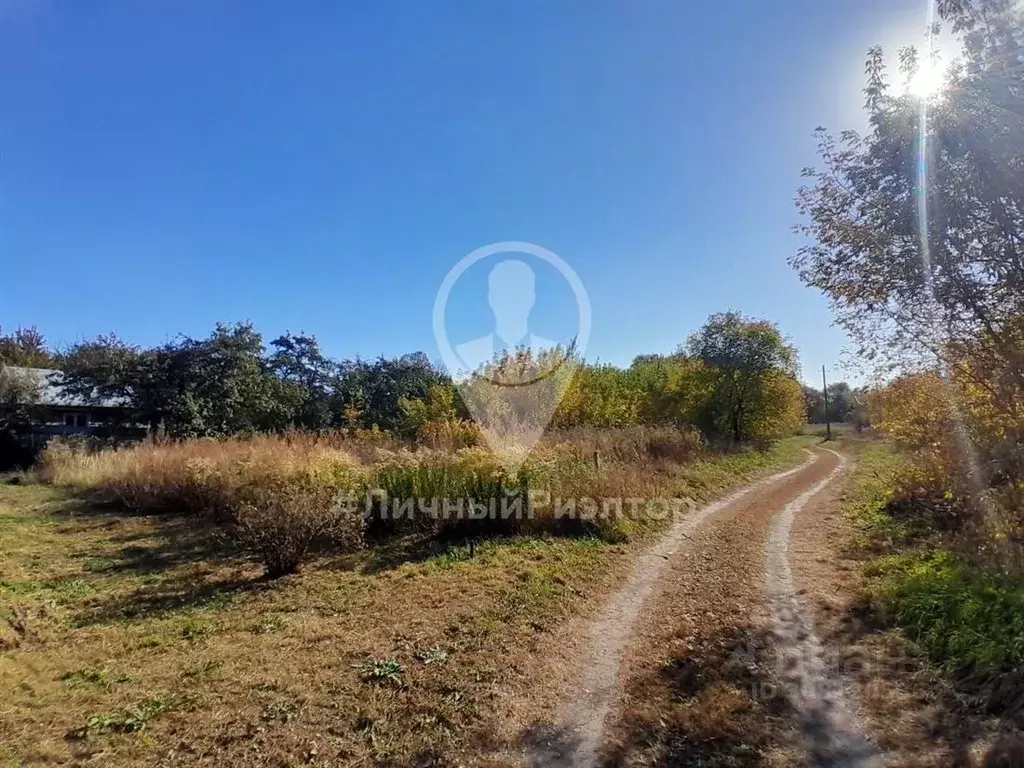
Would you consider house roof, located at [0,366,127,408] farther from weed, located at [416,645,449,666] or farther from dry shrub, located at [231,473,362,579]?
weed, located at [416,645,449,666]

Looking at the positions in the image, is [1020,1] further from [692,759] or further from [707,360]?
[707,360]

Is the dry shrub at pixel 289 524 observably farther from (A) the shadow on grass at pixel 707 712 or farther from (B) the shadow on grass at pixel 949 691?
(B) the shadow on grass at pixel 949 691

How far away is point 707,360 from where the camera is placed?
27906 mm

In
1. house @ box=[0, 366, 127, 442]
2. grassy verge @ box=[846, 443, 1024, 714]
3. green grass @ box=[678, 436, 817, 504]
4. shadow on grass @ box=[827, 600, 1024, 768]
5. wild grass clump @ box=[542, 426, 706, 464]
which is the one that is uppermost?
house @ box=[0, 366, 127, 442]

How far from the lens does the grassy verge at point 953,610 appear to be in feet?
12.8

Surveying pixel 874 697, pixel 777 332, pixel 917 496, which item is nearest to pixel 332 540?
pixel 874 697

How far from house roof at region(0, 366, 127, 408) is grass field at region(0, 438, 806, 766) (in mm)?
19756

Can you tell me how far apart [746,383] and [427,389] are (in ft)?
50.8

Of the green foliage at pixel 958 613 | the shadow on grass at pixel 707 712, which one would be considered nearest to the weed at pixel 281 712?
the shadow on grass at pixel 707 712

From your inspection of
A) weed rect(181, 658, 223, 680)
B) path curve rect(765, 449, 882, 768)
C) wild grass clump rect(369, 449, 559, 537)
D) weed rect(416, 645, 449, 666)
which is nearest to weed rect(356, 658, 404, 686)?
weed rect(416, 645, 449, 666)

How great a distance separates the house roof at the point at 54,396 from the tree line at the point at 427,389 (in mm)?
262

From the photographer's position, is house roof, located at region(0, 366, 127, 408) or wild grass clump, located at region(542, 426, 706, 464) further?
house roof, located at region(0, 366, 127, 408)

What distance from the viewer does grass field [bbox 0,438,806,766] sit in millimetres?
3545

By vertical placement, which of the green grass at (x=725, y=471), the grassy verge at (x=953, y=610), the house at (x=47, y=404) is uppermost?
the house at (x=47, y=404)
